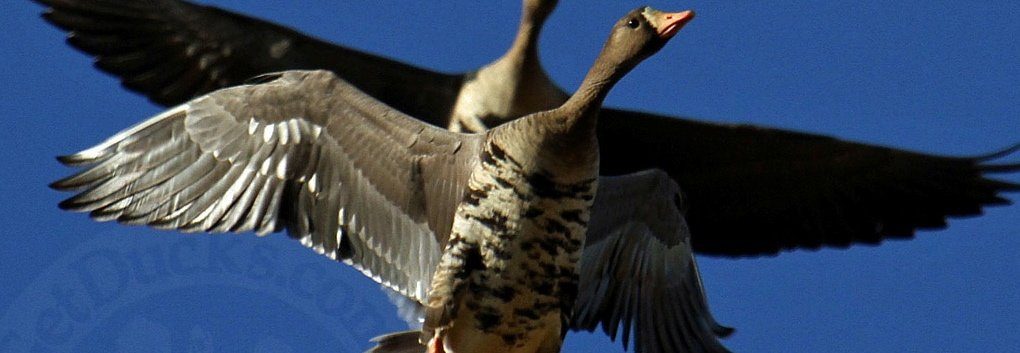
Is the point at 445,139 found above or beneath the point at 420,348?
above

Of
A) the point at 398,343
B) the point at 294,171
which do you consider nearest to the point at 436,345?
the point at 398,343

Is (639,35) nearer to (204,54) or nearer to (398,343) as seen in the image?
(398,343)

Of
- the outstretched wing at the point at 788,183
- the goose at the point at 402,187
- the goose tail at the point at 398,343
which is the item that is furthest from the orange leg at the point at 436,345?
the outstretched wing at the point at 788,183

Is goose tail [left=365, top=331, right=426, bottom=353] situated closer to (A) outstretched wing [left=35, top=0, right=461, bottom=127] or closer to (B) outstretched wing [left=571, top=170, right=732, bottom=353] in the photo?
(B) outstretched wing [left=571, top=170, right=732, bottom=353]

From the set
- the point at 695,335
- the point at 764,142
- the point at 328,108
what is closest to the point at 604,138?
the point at 764,142

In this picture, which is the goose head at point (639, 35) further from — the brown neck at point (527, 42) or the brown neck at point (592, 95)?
the brown neck at point (527, 42)

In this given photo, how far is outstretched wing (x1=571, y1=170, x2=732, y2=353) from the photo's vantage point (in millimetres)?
10414

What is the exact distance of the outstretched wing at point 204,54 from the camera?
1079cm

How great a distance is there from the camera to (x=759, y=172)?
38.1 feet

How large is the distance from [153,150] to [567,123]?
194cm

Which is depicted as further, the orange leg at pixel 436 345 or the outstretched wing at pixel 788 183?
the outstretched wing at pixel 788 183

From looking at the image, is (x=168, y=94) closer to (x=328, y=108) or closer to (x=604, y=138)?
(x=328, y=108)

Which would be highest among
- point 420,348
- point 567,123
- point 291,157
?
point 567,123

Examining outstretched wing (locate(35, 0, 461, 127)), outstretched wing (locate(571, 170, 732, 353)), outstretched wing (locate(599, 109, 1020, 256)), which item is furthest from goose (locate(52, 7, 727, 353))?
outstretched wing (locate(599, 109, 1020, 256))
